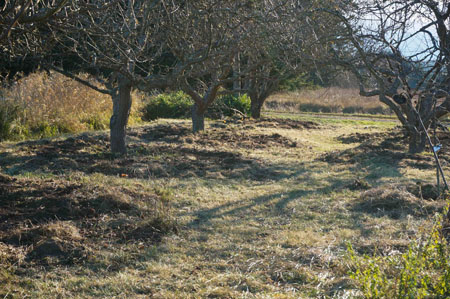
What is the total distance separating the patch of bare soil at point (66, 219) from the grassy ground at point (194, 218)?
0.5 inches

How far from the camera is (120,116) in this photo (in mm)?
8641

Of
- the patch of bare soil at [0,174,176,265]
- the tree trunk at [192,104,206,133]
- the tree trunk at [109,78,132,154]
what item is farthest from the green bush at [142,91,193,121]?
the patch of bare soil at [0,174,176,265]

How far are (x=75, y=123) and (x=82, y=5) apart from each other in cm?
791

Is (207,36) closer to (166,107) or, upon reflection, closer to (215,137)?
(215,137)

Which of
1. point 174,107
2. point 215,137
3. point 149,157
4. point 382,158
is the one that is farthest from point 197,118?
point 382,158

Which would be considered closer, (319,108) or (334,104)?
(334,104)

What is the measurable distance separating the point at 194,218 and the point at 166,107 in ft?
36.4

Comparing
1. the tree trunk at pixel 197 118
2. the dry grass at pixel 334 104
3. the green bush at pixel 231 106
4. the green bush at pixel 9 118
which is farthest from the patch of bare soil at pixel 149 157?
the dry grass at pixel 334 104

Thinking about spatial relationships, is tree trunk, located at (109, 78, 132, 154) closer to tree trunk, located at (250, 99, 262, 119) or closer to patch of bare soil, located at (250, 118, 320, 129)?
patch of bare soil, located at (250, 118, 320, 129)

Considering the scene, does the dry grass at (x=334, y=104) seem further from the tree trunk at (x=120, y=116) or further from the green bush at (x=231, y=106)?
the tree trunk at (x=120, y=116)

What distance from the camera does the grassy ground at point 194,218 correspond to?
3934 mm

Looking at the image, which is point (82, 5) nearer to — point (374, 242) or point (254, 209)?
point (254, 209)

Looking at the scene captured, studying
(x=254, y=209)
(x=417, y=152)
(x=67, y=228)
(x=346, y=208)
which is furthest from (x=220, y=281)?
(x=417, y=152)

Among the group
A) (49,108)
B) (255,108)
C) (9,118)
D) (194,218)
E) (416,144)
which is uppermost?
(255,108)
